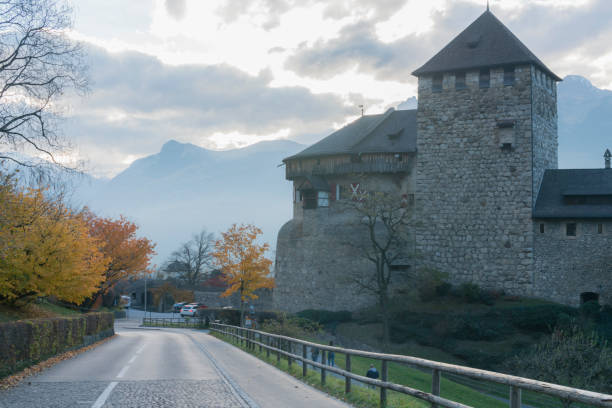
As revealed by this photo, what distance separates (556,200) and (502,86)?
7604mm

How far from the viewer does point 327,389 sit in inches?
514

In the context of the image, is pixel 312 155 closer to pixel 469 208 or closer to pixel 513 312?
pixel 469 208

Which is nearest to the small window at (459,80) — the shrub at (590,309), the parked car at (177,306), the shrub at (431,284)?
the shrub at (431,284)

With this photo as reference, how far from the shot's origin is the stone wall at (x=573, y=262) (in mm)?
35844

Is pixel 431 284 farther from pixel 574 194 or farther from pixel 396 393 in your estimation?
pixel 396 393

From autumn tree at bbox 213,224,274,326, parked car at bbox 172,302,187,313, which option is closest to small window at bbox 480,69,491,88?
autumn tree at bbox 213,224,274,326

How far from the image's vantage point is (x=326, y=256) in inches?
1815

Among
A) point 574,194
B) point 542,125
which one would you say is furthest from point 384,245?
point 542,125

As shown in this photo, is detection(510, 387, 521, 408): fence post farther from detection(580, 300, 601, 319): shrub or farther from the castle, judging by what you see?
the castle

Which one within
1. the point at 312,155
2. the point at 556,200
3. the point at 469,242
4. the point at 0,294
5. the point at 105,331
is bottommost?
the point at 105,331

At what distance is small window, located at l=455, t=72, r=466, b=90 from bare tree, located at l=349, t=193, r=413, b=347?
808cm

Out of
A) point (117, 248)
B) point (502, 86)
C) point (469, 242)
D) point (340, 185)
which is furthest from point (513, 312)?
point (117, 248)

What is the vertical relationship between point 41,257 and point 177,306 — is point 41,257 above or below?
above

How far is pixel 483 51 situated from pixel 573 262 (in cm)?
1406
